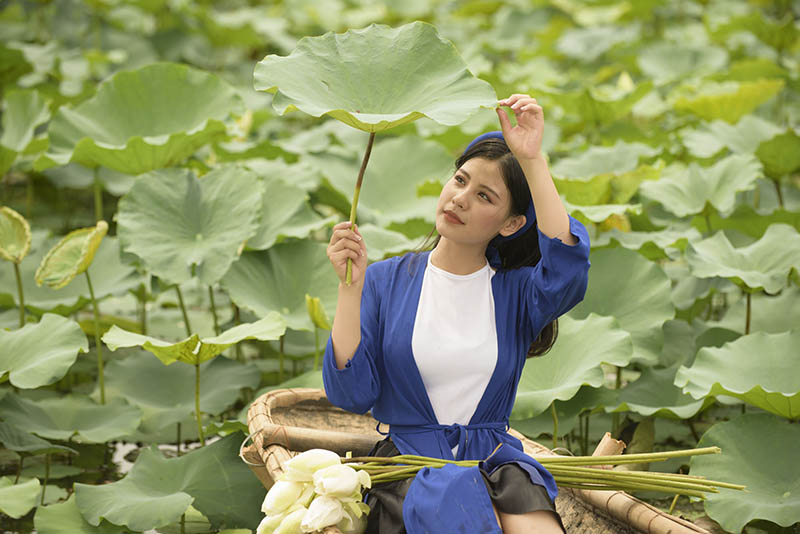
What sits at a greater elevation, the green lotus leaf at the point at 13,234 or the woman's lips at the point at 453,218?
the woman's lips at the point at 453,218

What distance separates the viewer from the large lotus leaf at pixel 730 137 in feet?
10.8

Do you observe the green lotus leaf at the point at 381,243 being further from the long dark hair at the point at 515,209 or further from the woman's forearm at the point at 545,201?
the woman's forearm at the point at 545,201

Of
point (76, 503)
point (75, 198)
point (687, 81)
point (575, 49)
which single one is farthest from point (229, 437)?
point (575, 49)

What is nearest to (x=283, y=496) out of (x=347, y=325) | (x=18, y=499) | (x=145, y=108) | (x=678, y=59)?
(x=347, y=325)

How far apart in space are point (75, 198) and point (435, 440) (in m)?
3.29

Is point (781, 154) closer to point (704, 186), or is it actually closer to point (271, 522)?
point (704, 186)

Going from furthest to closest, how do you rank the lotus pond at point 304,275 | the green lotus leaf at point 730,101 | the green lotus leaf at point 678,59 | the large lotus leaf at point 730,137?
the green lotus leaf at point 678,59
the green lotus leaf at point 730,101
the large lotus leaf at point 730,137
the lotus pond at point 304,275

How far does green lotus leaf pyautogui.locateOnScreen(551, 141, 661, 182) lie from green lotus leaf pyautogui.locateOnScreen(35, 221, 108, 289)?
148 centimetres

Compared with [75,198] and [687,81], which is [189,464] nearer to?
[75,198]

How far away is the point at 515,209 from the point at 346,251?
11.6 inches

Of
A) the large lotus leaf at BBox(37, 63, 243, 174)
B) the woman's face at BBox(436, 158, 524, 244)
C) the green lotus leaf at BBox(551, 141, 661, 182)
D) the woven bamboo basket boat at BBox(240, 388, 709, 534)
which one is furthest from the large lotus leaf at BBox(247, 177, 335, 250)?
the woman's face at BBox(436, 158, 524, 244)

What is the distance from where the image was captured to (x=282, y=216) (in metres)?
2.74

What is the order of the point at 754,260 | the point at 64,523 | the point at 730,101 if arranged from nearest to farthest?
the point at 64,523, the point at 754,260, the point at 730,101

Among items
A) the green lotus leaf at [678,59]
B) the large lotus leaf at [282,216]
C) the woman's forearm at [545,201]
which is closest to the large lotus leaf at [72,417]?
the large lotus leaf at [282,216]
